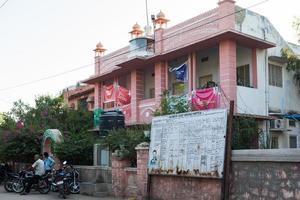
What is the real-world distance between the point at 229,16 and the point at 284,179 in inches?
360

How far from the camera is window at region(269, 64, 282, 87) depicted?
786 inches

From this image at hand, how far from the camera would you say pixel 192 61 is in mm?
19750

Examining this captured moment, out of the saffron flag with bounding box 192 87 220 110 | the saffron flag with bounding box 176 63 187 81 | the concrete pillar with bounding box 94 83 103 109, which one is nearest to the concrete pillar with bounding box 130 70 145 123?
the saffron flag with bounding box 176 63 187 81

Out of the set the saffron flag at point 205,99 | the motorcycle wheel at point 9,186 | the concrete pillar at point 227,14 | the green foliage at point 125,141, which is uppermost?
the concrete pillar at point 227,14

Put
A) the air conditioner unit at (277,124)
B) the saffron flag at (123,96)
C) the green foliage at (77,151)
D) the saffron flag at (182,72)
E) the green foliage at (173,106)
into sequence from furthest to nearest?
the saffron flag at (123,96) → the saffron flag at (182,72) → the air conditioner unit at (277,124) → the green foliage at (77,151) → the green foliage at (173,106)

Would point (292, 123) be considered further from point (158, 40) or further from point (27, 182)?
point (27, 182)

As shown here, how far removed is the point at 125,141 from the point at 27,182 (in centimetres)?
466

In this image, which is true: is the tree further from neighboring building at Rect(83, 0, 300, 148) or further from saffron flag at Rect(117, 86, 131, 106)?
saffron flag at Rect(117, 86, 131, 106)

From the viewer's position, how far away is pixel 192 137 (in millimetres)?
12602

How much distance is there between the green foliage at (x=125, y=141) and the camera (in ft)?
50.6

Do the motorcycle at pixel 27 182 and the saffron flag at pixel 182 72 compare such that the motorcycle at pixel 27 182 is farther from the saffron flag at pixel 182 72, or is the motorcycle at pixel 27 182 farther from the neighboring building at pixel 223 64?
the saffron flag at pixel 182 72

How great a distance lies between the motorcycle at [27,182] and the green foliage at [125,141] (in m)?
3.06

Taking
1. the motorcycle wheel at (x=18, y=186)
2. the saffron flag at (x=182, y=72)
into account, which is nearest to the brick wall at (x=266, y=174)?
the saffron flag at (x=182, y=72)

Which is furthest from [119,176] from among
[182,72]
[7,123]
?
[7,123]
